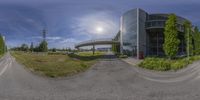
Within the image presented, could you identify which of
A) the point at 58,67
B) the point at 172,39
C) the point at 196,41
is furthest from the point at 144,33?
the point at 58,67

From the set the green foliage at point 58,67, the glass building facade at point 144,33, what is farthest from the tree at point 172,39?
the glass building facade at point 144,33

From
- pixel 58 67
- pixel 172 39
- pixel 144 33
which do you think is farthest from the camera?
pixel 144 33

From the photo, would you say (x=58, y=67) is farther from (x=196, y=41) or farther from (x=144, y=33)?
(x=196, y=41)

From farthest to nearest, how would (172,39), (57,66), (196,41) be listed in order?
(196,41) < (172,39) < (57,66)

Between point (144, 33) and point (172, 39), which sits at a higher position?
point (144, 33)

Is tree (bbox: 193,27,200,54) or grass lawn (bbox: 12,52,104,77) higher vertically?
tree (bbox: 193,27,200,54)

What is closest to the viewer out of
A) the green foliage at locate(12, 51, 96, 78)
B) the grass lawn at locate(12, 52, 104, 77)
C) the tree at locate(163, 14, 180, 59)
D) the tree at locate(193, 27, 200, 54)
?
the green foliage at locate(12, 51, 96, 78)

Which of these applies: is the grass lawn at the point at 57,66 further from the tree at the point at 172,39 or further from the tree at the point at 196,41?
the tree at the point at 196,41

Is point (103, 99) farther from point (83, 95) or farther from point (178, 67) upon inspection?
point (178, 67)

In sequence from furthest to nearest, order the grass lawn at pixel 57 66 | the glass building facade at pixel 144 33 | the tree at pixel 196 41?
1. the glass building facade at pixel 144 33
2. the tree at pixel 196 41
3. the grass lawn at pixel 57 66

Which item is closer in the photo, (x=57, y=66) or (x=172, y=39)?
(x=57, y=66)

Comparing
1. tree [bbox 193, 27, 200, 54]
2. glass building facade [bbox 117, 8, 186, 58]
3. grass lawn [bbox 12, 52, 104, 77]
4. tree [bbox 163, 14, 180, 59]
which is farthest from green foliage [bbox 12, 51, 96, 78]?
tree [bbox 193, 27, 200, 54]

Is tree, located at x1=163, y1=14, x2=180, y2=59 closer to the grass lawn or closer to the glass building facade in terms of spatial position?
the grass lawn

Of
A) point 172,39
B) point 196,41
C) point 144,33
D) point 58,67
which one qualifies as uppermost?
point 144,33
